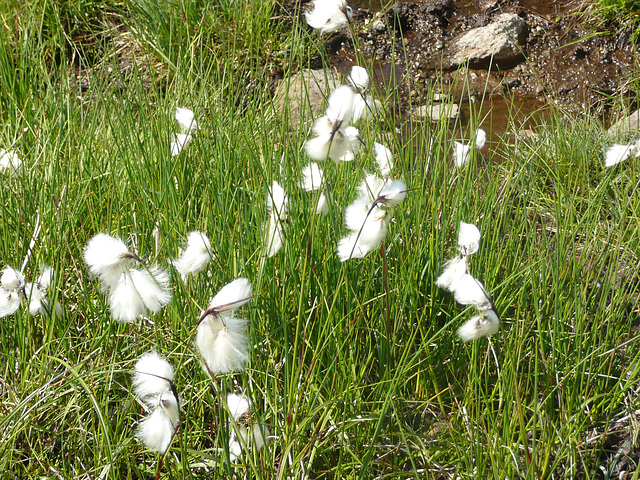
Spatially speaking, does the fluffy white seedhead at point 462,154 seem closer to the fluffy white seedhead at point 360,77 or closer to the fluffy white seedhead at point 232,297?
the fluffy white seedhead at point 360,77

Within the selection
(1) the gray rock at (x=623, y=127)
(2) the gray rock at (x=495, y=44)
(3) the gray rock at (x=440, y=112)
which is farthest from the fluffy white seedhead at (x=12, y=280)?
(2) the gray rock at (x=495, y=44)

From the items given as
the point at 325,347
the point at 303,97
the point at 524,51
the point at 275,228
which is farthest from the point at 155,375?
the point at 524,51

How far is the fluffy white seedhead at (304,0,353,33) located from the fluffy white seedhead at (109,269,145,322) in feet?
3.14

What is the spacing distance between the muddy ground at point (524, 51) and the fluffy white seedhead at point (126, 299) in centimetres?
333

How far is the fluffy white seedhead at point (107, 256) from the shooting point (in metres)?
0.99

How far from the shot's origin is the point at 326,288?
57.1 inches

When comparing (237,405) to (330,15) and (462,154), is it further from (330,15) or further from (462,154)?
(462,154)

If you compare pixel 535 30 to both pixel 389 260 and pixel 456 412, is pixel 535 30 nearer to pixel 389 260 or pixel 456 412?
pixel 389 260

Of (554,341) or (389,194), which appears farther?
(554,341)

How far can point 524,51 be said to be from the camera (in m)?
4.57

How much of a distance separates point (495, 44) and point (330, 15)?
3223mm

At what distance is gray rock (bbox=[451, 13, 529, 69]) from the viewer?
4.43m

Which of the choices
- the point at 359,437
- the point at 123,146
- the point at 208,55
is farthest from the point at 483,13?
the point at 359,437

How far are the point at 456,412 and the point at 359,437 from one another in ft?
0.89
